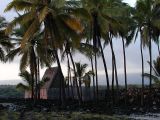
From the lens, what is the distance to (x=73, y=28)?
32.9 metres

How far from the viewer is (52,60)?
46.7 metres

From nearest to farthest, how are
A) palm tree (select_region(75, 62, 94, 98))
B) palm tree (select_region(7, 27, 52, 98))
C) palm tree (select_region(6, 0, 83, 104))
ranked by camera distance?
palm tree (select_region(6, 0, 83, 104))
palm tree (select_region(7, 27, 52, 98))
palm tree (select_region(75, 62, 94, 98))

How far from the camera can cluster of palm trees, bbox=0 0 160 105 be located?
3350 centimetres

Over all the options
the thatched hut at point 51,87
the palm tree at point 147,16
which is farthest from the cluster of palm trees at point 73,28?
the thatched hut at point 51,87

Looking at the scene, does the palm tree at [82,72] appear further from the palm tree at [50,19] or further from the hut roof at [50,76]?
the palm tree at [50,19]

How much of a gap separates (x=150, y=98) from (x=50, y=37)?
16279 mm

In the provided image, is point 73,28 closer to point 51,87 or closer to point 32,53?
point 32,53

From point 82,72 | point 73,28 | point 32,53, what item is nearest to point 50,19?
point 73,28

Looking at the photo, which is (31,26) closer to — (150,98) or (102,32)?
(102,32)

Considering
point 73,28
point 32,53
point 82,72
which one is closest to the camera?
point 73,28

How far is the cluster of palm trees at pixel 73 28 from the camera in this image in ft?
110

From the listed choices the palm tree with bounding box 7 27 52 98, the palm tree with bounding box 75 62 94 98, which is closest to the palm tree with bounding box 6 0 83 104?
the palm tree with bounding box 7 27 52 98

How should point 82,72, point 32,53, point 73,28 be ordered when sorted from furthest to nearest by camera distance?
1. point 82,72
2. point 32,53
3. point 73,28

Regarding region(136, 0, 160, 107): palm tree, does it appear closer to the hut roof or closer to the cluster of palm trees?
the cluster of palm trees
